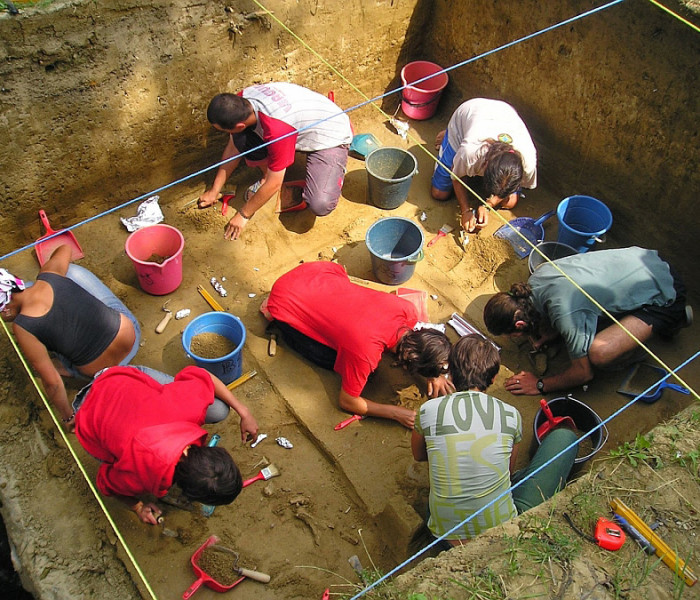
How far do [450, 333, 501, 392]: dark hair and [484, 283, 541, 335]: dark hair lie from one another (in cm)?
48

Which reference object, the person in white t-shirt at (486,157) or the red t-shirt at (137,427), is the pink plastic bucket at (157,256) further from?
the person in white t-shirt at (486,157)

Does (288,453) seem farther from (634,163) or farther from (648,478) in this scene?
(634,163)

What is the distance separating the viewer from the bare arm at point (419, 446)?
307 centimetres

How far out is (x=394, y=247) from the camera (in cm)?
465

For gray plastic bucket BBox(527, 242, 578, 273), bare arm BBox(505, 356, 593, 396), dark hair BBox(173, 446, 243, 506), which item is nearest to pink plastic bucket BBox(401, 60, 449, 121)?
gray plastic bucket BBox(527, 242, 578, 273)

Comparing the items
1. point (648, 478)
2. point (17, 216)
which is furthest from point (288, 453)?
point (17, 216)

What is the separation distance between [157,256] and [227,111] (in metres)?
1.14

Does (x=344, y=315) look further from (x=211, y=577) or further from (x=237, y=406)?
(x=211, y=577)

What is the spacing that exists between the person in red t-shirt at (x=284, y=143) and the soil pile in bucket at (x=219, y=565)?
234cm

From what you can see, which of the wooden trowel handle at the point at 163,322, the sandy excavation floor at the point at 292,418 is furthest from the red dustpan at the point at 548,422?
the wooden trowel handle at the point at 163,322

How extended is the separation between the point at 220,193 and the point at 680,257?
356 centimetres

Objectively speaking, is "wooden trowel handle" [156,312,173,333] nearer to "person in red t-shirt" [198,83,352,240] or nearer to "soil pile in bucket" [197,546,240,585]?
"person in red t-shirt" [198,83,352,240]

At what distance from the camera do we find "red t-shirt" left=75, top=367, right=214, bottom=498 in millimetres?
2654

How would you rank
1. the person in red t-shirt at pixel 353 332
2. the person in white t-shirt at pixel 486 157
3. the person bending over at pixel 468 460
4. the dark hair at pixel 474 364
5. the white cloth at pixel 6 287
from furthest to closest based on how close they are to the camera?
the person in white t-shirt at pixel 486 157 → the person in red t-shirt at pixel 353 332 → the dark hair at pixel 474 364 → the white cloth at pixel 6 287 → the person bending over at pixel 468 460
